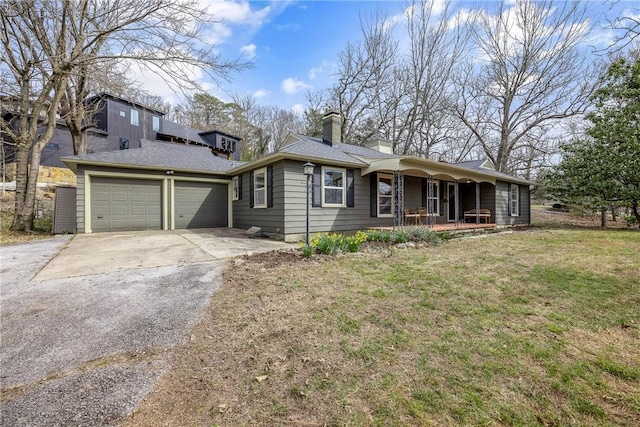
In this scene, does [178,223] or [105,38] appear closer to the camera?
[105,38]

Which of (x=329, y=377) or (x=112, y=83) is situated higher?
(x=112, y=83)

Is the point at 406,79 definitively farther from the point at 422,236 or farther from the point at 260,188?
the point at 422,236

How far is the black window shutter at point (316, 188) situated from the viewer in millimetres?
8617

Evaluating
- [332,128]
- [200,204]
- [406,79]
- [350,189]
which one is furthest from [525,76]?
[200,204]

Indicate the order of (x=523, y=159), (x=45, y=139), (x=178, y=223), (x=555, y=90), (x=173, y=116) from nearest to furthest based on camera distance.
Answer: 1. (x=45, y=139)
2. (x=178, y=223)
3. (x=555, y=90)
4. (x=523, y=159)
5. (x=173, y=116)

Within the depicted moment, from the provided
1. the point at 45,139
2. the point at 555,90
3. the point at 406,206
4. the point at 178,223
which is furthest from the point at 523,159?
the point at 45,139

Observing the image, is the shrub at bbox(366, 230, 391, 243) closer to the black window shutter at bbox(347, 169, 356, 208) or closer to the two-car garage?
the black window shutter at bbox(347, 169, 356, 208)

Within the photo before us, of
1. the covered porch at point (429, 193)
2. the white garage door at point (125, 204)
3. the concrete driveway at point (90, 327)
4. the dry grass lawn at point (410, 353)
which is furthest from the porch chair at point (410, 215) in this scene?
the white garage door at point (125, 204)

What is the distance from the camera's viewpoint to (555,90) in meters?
18.4

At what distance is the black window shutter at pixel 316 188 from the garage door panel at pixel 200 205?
16.9ft

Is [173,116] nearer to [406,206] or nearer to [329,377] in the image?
[406,206]

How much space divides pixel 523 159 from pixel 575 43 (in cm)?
734

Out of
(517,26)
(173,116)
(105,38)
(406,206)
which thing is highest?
(517,26)

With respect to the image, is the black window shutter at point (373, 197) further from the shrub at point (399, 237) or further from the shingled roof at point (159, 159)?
the shingled roof at point (159, 159)
